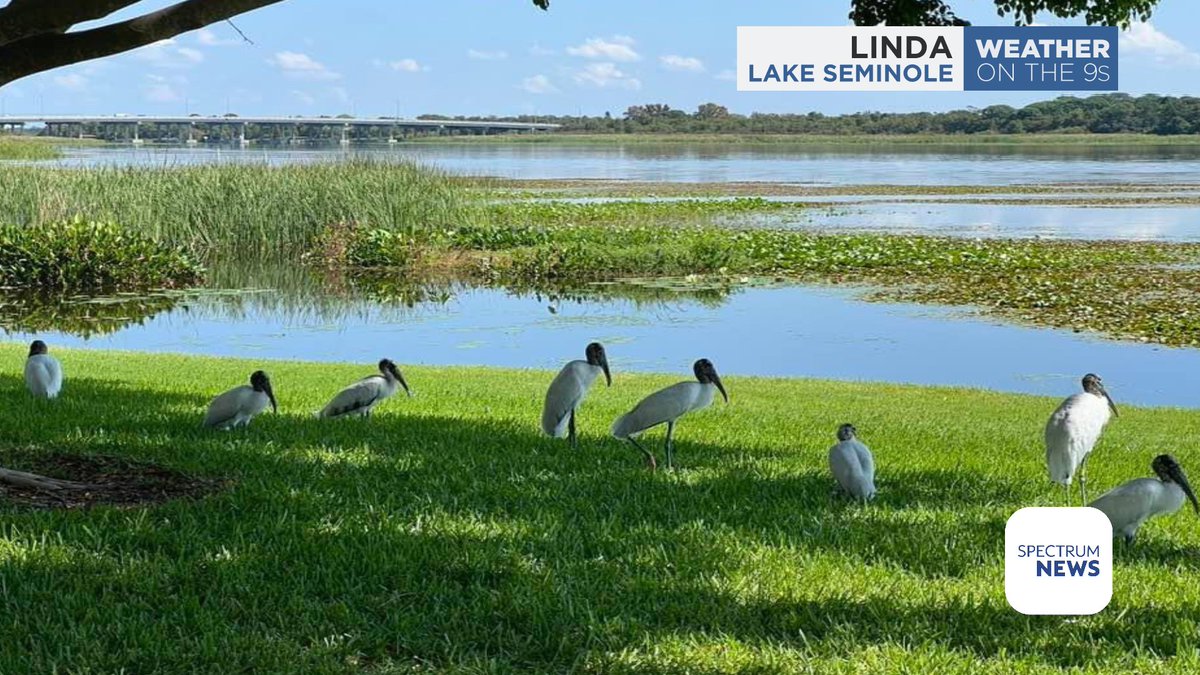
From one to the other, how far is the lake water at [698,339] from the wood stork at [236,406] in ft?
27.3

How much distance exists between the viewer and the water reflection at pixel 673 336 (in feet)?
56.2

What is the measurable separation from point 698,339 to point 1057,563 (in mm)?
14568

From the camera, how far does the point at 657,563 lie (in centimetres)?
574

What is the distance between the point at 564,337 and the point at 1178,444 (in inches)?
406

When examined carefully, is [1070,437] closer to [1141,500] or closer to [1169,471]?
[1169,471]

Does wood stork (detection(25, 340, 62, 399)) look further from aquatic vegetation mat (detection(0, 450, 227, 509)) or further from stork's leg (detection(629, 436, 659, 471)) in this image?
stork's leg (detection(629, 436, 659, 471))

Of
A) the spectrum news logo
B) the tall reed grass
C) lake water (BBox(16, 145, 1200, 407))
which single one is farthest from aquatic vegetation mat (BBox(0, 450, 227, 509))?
the tall reed grass

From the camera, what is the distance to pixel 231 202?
101ft

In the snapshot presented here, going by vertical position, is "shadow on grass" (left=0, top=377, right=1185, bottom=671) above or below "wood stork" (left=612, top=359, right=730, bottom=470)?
below

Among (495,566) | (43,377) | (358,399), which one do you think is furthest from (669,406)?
(43,377)

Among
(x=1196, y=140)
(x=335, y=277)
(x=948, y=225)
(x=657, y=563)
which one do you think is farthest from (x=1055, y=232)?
(x=1196, y=140)

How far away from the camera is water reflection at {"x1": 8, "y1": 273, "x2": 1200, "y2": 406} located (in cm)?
1712

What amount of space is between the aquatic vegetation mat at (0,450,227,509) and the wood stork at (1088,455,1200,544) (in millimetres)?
4023

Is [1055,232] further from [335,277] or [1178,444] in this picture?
[1178,444]
